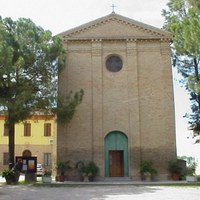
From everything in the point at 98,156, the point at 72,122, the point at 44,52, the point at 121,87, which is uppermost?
the point at 44,52

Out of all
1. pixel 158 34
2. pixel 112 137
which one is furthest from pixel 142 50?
pixel 112 137

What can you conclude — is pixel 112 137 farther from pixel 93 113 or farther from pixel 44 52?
pixel 44 52

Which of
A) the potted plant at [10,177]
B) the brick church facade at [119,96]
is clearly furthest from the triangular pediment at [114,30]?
the potted plant at [10,177]

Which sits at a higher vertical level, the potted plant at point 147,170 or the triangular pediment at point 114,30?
the triangular pediment at point 114,30

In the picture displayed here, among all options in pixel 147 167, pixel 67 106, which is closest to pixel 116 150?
pixel 147 167

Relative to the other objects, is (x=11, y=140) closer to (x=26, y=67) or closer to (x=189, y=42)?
(x=26, y=67)

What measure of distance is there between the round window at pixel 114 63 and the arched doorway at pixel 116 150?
4576 mm

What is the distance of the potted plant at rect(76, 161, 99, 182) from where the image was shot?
25875 millimetres

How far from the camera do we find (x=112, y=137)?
27.5 meters

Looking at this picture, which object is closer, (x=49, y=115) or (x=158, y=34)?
(x=49, y=115)

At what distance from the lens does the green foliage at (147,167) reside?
25.8m

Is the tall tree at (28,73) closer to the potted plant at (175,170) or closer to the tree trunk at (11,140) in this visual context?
the tree trunk at (11,140)

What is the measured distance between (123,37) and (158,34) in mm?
2508

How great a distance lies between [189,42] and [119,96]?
11.2m
